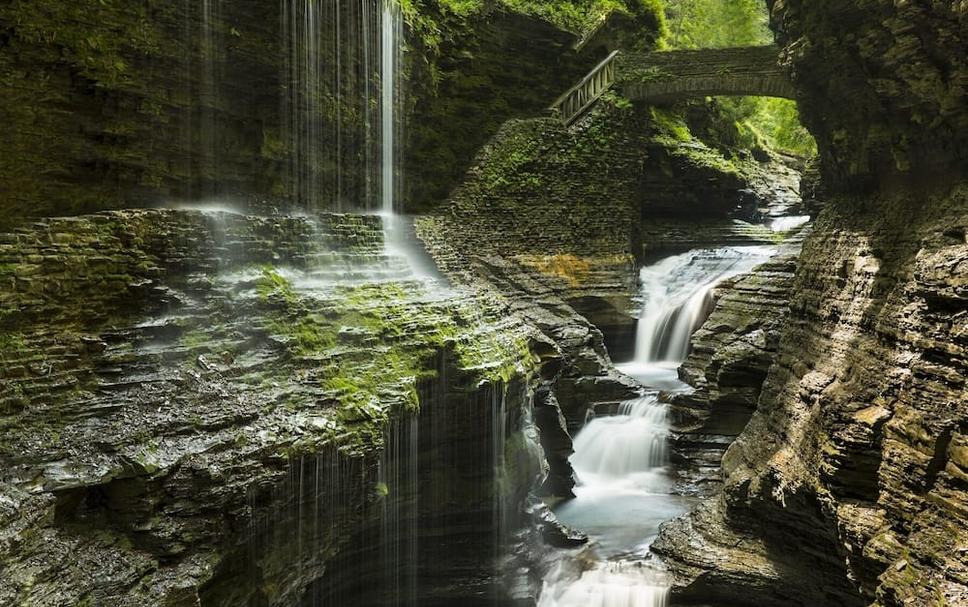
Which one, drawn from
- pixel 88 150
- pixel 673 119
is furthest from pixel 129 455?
pixel 673 119

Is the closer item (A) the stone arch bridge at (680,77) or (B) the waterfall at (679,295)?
(B) the waterfall at (679,295)

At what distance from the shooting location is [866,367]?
693 cm

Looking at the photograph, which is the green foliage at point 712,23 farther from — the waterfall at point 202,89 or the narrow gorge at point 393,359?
the waterfall at point 202,89

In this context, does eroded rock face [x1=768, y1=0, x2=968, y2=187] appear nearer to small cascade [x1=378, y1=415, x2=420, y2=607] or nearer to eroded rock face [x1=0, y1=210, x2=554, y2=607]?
eroded rock face [x1=0, y1=210, x2=554, y2=607]

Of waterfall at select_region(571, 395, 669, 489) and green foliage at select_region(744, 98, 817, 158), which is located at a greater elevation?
green foliage at select_region(744, 98, 817, 158)

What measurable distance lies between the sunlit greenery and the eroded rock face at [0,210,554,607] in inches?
713

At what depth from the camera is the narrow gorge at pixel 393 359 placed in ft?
18.0

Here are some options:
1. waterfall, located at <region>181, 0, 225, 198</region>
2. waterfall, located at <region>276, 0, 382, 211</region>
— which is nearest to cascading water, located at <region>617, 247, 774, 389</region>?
waterfall, located at <region>276, 0, 382, 211</region>

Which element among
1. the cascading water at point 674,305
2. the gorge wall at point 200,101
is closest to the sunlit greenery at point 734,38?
the cascading water at point 674,305

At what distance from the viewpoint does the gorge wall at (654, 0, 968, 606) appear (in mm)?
5242

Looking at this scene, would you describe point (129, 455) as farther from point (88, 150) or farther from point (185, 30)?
point (185, 30)

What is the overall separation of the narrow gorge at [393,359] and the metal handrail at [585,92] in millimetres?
4097

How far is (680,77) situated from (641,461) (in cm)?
1091

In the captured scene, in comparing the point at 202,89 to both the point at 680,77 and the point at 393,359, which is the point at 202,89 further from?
the point at 680,77
